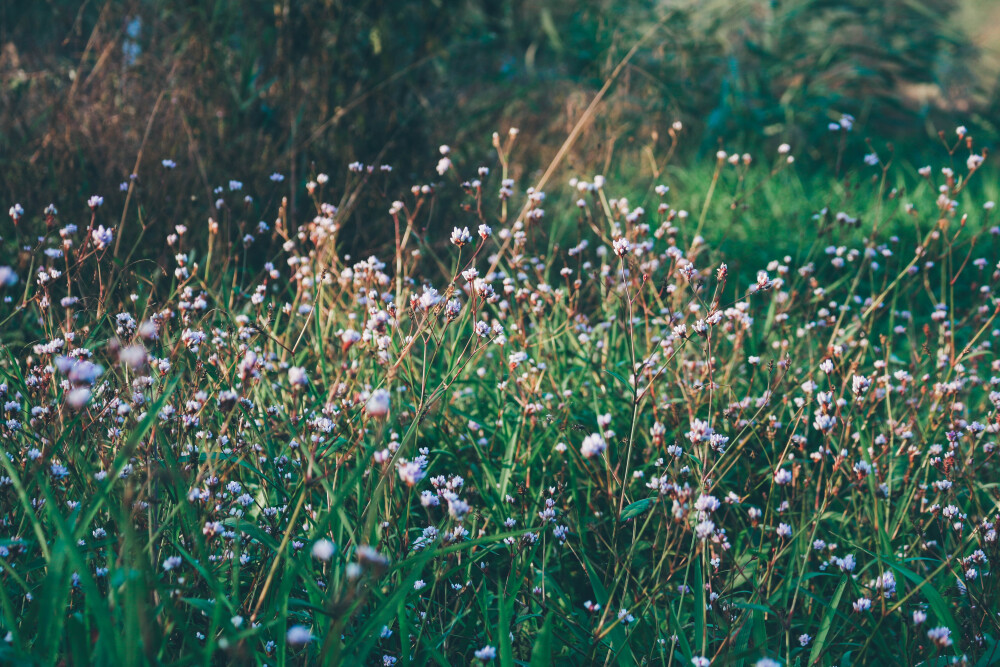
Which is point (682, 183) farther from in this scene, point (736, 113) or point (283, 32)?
point (283, 32)

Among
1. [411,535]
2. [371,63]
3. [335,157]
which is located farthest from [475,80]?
[411,535]

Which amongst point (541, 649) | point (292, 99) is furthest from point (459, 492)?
point (292, 99)

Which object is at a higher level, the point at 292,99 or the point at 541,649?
the point at 292,99

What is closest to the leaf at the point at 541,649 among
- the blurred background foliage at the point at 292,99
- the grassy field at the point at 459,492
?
the grassy field at the point at 459,492

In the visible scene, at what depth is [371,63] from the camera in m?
3.88

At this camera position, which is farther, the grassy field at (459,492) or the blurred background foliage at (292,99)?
the blurred background foliage at (292,99)

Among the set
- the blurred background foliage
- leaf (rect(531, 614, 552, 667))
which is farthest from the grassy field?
the blurred background foliage

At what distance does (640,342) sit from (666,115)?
10.9 ft

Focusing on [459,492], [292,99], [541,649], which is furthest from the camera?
[292,99]

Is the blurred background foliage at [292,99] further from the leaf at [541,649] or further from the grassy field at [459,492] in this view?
the leaf at [541,649]

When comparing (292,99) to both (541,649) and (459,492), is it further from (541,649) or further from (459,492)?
(541,649)

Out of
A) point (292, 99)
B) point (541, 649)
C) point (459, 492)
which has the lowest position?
point (459, 492)

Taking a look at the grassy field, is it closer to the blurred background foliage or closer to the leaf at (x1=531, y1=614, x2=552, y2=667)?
the leaf at (x1=531, y1=614, x2=552, y2=667)

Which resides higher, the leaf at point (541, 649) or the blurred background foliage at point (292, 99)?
the blurred background foliage at point (292, 99)
